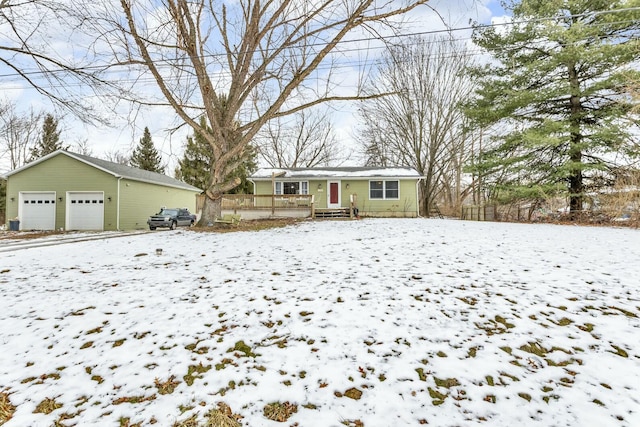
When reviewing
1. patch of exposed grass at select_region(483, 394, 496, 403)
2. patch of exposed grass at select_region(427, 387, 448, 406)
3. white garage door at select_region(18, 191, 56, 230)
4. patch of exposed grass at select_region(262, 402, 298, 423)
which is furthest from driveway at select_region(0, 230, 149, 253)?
patch of exposed grass at select_region(483, 394, 496, 403)

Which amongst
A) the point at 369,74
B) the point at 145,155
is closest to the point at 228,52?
the point at 369,74

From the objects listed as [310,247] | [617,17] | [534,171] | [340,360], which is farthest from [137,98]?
[617,17]

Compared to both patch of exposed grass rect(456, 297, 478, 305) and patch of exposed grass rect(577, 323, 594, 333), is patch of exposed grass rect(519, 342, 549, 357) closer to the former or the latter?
patch of exposed grass rect(577, 323, 594, 333)

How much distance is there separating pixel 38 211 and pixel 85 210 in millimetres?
2694

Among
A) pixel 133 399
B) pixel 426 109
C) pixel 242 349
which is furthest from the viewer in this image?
pixel 426 109

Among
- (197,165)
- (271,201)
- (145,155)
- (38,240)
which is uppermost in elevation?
(145,155)

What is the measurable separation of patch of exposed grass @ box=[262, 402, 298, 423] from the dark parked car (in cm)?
1553

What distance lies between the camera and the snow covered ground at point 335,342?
215 centimetres

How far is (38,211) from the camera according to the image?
1659 cm

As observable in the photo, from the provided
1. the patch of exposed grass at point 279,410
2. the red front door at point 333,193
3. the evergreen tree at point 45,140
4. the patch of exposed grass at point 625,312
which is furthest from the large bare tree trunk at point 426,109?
the evergreen tree at point 45,140

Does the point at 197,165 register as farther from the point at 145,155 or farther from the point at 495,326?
the point at 495,326

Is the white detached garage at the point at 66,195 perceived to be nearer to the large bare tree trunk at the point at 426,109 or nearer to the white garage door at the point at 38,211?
the white garage door at the point at 38,211

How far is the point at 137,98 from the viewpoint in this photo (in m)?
9.88

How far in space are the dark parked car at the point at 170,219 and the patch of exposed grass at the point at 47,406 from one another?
48.1 ft
